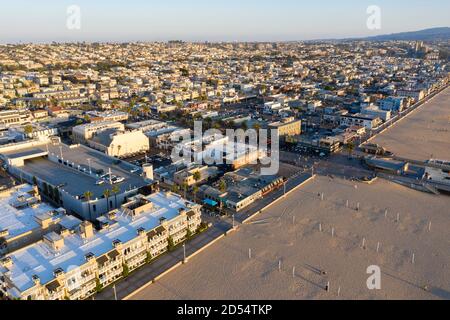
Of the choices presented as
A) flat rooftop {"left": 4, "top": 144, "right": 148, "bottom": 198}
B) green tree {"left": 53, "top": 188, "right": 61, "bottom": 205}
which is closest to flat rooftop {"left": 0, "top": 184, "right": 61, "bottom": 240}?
green tree {"left": 53, "top": 188, "right": 61, "bottom": 205}

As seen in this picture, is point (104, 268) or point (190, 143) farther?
point (190, 143)

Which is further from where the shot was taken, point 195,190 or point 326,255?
point 195,190

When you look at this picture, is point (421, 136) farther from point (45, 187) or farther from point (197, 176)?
point (45, 187)

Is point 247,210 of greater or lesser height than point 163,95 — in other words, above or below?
below

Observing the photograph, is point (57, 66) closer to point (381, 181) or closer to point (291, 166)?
point (291, 166)

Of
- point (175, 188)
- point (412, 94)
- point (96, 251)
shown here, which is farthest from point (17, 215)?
point (412, 94)

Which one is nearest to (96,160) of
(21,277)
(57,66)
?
(21,277)

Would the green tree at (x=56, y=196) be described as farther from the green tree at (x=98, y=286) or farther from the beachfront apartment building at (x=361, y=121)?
the beachfront apartment building at (x=361, y=121)
